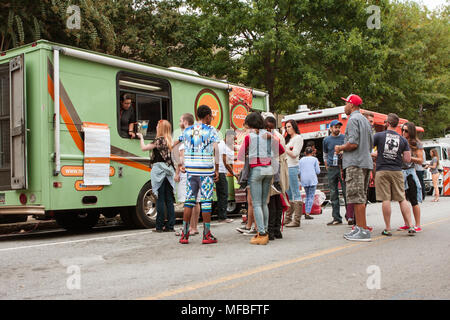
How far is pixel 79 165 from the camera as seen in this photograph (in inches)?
320

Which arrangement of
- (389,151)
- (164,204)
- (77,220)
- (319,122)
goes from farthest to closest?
1. (319,122)
2. (77,220)
3. (164,204)
4. (389,151)

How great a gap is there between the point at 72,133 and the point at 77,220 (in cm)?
240

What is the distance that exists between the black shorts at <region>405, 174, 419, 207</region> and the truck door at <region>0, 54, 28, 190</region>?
20.0 feet

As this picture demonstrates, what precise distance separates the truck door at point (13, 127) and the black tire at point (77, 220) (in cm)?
169

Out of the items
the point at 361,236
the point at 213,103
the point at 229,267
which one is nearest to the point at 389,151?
the point at 361,236

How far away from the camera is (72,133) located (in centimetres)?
805

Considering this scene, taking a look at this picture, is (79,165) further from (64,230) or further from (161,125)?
(64,230)

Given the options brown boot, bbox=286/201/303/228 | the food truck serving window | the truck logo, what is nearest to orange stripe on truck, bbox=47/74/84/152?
Result: the food truck serving window

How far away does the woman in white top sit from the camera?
880 centimetres

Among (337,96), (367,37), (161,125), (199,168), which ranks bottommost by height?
(199,168)

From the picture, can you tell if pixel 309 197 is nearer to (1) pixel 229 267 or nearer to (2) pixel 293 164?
(2) pixel 293 164

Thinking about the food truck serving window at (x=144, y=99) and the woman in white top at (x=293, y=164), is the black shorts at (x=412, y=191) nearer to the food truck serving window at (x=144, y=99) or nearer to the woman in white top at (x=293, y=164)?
the woman in white top at (x=293, y=164)

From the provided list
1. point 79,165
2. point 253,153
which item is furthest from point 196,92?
point 253,153
